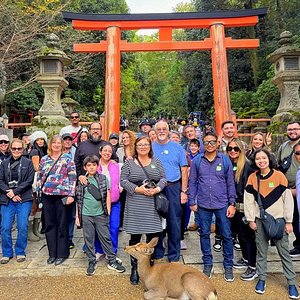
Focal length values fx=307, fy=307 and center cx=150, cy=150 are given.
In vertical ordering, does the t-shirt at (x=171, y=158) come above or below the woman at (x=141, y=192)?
above

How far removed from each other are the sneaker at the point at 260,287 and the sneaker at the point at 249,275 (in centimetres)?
24

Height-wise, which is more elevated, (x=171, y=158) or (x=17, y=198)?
(x=171, y=158)

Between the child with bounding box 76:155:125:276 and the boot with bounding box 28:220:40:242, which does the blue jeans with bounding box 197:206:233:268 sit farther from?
the boot with bounding box 28:220:40:242

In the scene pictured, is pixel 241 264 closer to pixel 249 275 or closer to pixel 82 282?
pixel 249 275

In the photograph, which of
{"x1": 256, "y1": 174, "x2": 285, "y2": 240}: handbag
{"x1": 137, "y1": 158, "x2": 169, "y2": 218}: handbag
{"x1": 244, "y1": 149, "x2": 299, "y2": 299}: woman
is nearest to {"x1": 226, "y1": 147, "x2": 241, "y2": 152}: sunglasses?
{"x1": 244, "y1": 149, "x2": 299, "y2": 299}: woman

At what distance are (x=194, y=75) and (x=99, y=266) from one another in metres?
19.9

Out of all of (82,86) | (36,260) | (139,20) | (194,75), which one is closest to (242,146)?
(36,260)

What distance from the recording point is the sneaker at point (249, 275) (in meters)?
3.44

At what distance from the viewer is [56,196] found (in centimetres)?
394

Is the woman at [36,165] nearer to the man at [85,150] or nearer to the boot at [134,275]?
the man at [85,150]

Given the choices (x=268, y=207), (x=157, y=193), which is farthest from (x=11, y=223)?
(x=268, y=207)

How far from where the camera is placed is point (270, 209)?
125 inches

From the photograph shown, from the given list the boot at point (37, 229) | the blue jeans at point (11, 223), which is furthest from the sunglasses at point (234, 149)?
the boot at point (37, 229)

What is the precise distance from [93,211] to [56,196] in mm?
611
